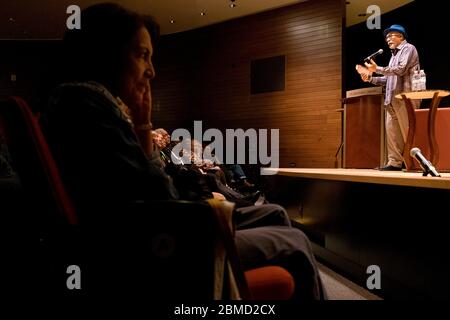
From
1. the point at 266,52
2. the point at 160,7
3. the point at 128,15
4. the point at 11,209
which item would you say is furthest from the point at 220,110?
the point at 128,15

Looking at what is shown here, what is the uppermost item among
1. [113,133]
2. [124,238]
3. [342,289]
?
[113,133]

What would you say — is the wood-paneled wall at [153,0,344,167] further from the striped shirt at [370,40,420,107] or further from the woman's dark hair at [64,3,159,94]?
the woman's dark hair at [64,3,159,94]

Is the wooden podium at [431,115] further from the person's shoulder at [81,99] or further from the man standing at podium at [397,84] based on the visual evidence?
the person's shoulder at [81,99]

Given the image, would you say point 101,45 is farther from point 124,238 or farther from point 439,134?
point 439,134

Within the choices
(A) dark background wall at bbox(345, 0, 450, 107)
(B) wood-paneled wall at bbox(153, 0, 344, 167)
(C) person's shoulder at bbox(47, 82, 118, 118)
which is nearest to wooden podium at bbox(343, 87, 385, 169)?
(B) wood-paneled wall at bbox(153, 0, 344, 167)

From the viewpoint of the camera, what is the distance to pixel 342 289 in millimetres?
2213

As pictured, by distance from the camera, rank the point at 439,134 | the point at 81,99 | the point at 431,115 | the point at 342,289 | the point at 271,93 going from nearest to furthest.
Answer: the point at 81,99 → the point at 342,289 → the point at 431,115 → the point at 439,134 → the point at 271,93

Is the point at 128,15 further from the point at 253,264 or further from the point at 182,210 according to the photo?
the point at 253,264

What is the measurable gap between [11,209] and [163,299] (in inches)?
68.8

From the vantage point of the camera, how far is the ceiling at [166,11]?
6844 mm

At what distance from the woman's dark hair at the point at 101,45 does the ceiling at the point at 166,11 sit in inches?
236

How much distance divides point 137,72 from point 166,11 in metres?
6.55

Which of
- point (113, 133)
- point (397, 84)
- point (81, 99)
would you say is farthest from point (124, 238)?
point (397, 84)

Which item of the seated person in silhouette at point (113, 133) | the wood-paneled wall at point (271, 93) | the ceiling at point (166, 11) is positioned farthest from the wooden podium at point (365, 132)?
the seated person in silhouette at point (113, 133)
